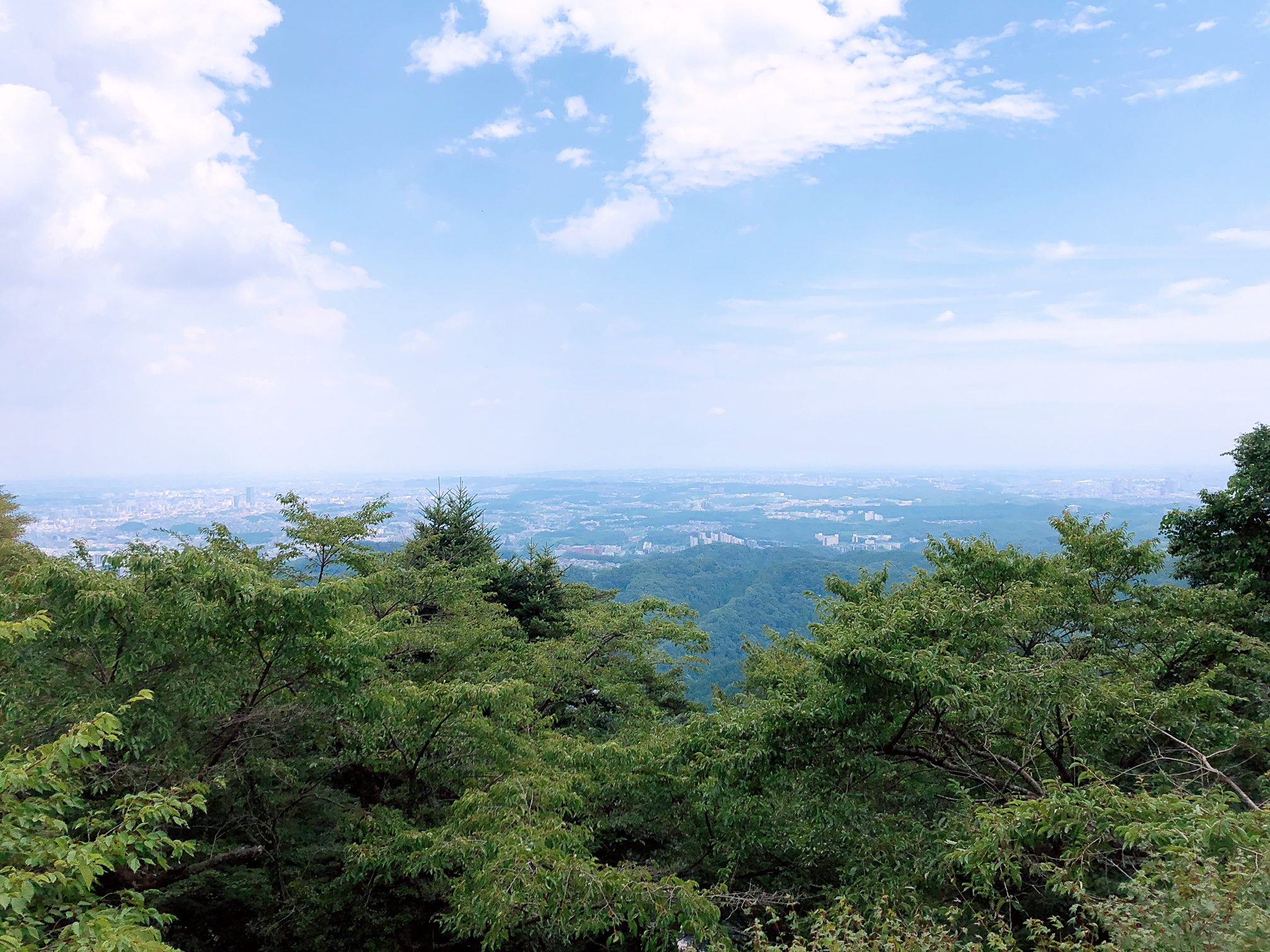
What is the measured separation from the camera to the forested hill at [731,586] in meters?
72.5

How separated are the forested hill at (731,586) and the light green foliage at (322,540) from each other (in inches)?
1876

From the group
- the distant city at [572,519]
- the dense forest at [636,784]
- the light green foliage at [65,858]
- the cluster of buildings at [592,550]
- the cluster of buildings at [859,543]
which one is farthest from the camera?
the cluster of buildings at [859,543]

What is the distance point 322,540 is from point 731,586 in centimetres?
9566

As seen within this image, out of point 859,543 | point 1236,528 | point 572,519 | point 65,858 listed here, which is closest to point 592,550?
point 572,519

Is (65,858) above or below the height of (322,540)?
below

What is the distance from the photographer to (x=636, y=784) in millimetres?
7902

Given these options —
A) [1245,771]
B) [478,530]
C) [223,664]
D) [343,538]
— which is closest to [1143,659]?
[1245,771]

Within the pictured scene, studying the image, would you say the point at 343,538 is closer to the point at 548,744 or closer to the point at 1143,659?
the point at 548,744

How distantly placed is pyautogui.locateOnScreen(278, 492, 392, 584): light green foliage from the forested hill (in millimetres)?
47638

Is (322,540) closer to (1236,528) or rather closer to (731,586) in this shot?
(1236,528)

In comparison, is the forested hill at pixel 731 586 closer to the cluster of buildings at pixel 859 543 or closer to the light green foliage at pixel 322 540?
the cluster of buildings at pixel 859 543

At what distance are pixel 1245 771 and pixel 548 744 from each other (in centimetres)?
886

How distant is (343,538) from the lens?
11820mm

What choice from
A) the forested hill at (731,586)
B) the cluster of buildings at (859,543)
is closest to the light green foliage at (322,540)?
the forested hill at (731,586)
